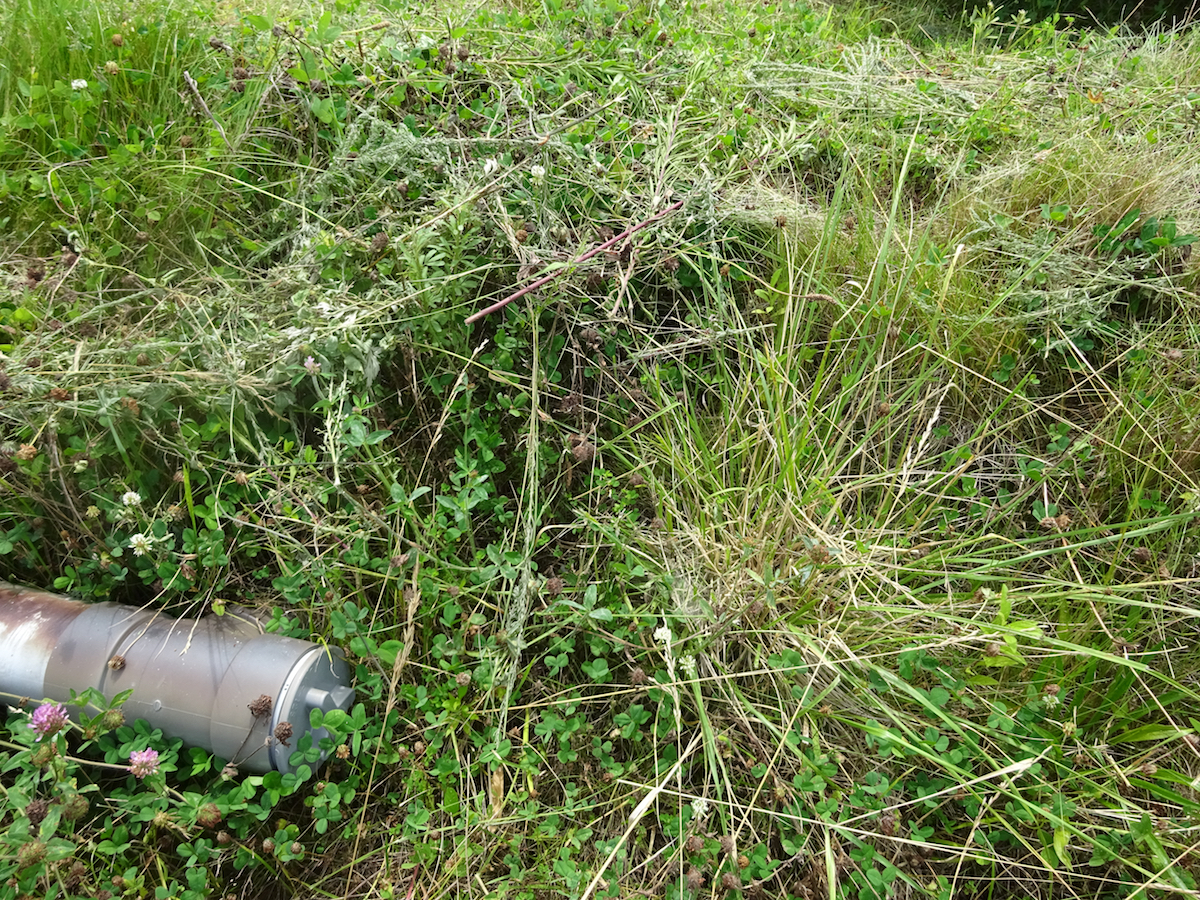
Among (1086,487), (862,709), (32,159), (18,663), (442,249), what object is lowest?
(862,709)

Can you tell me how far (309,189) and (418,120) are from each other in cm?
39

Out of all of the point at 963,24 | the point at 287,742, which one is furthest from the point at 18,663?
the point at 963,24

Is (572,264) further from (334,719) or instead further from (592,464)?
(334,719)

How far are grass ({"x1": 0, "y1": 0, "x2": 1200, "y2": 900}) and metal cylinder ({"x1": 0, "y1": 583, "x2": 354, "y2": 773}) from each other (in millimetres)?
64

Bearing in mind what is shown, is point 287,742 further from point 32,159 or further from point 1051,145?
point 1051,145

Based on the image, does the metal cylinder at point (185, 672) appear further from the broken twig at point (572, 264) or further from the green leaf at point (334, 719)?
the broken twig at point (572, 264)

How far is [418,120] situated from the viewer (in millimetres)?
2168

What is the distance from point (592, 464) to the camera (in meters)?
1.84

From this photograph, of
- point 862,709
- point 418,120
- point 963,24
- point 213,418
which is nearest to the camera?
point 862,709

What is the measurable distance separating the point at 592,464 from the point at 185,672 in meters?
0.99

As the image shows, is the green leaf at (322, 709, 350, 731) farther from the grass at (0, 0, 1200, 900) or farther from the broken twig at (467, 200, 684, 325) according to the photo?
the broken twig at (467, 200, 684, 325)

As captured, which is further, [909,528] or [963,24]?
[963,24]

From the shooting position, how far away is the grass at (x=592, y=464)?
1.41 meters

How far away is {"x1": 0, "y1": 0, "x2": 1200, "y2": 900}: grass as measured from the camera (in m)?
1.41
